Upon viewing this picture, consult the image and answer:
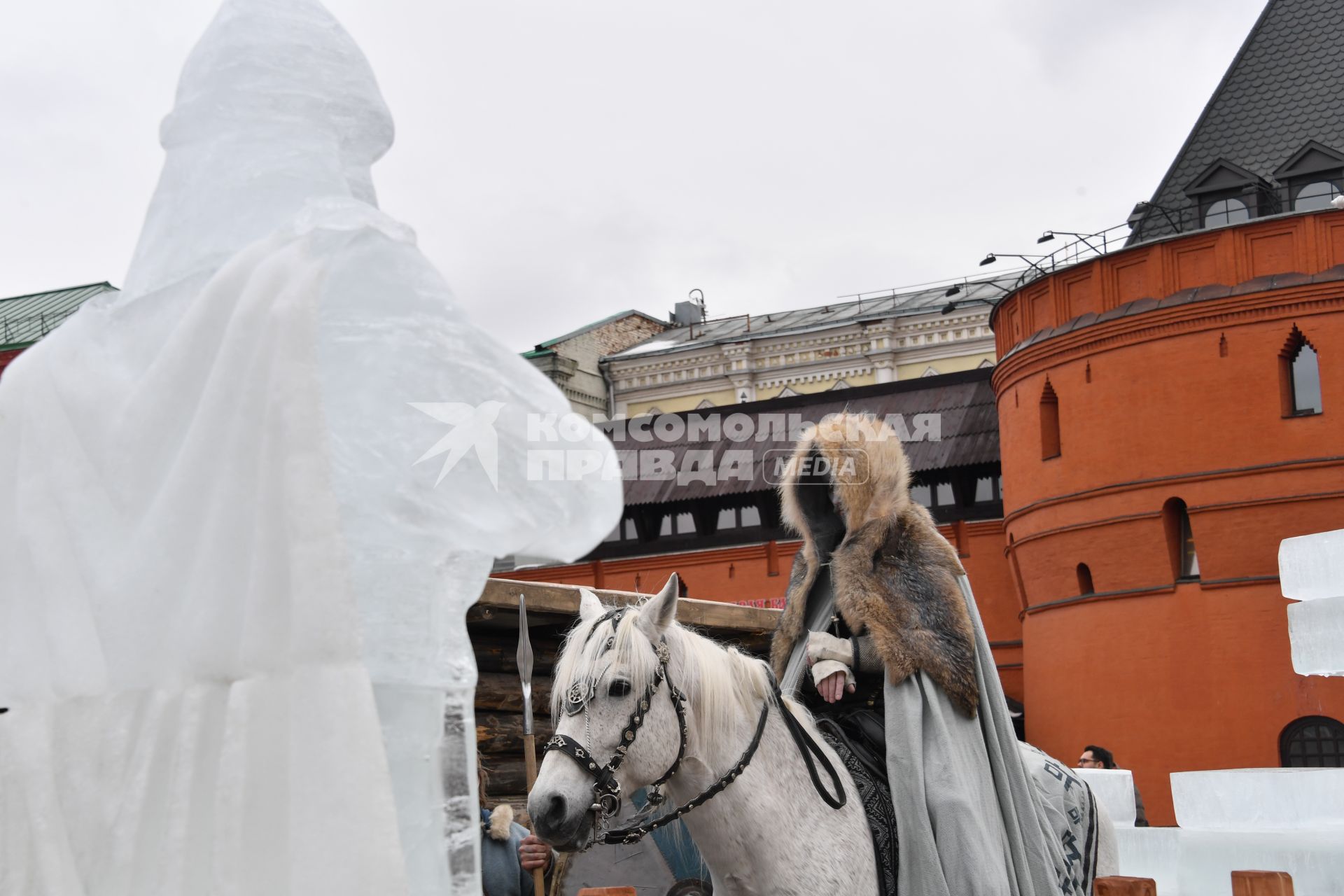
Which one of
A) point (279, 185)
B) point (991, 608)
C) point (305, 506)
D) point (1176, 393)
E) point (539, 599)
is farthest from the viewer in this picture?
point (991, 608)

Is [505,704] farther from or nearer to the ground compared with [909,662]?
nearer to the ground

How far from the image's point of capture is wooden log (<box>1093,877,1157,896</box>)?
16.0 ft

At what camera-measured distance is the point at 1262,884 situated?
4.88 m

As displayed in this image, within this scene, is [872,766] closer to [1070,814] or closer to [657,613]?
[657,613]

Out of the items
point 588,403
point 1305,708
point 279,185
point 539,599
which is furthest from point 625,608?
point 588,403

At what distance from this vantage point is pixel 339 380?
6.07ft

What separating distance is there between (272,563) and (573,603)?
6255mm

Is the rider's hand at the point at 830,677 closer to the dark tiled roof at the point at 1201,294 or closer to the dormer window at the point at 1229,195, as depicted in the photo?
the dark tiled roof at the point at 1201,294

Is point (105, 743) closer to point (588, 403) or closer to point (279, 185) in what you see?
point (279, 185)

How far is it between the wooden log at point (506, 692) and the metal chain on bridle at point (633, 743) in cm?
431

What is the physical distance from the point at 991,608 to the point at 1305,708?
23.0 feet

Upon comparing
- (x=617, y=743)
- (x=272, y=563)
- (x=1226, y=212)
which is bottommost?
(x=617, y=743)

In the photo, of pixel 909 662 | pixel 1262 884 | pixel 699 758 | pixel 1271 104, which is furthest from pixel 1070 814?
pixel 1271 104

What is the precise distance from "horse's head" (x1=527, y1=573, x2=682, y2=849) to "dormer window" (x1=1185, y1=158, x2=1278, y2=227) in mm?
22853
